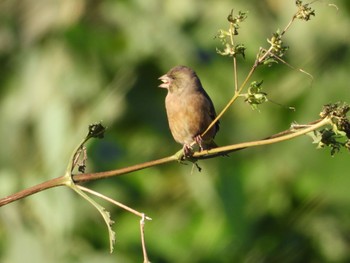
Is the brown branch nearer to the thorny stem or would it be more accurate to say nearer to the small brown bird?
the thorny stem

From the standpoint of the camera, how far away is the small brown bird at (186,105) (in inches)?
154

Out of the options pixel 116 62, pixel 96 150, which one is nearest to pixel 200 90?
pixel 96 150

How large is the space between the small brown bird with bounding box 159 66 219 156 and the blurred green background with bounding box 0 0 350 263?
86.9 inches

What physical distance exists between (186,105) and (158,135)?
3277 mm

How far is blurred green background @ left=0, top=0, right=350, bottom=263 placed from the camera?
6.52 meters

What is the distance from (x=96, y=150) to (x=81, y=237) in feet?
2.20

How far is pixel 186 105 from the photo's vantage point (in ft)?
13.2

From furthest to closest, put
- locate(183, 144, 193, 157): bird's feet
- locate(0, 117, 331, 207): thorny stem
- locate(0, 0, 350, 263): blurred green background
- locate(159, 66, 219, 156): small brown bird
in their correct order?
locate(0, 0, 350, 263): blurred green background, locate(159, 66, 219, 156): small brown bird, locate(183, 144, 193, 157): bird's feet, locate(0, 117, 331, 207): thorny stem

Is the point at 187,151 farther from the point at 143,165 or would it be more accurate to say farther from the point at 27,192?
the point at 27,192

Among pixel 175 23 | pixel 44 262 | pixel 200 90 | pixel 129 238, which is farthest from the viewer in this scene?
pixel 175 23

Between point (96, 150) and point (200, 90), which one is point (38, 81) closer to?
point (96, 150)

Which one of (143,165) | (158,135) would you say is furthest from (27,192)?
(158,135)

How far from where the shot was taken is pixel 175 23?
7289 millimetres

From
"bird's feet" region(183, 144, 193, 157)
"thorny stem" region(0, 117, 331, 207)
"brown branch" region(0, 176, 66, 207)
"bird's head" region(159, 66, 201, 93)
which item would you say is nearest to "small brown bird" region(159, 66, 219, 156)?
"bird's head" region(159, 66, 201, 93)
